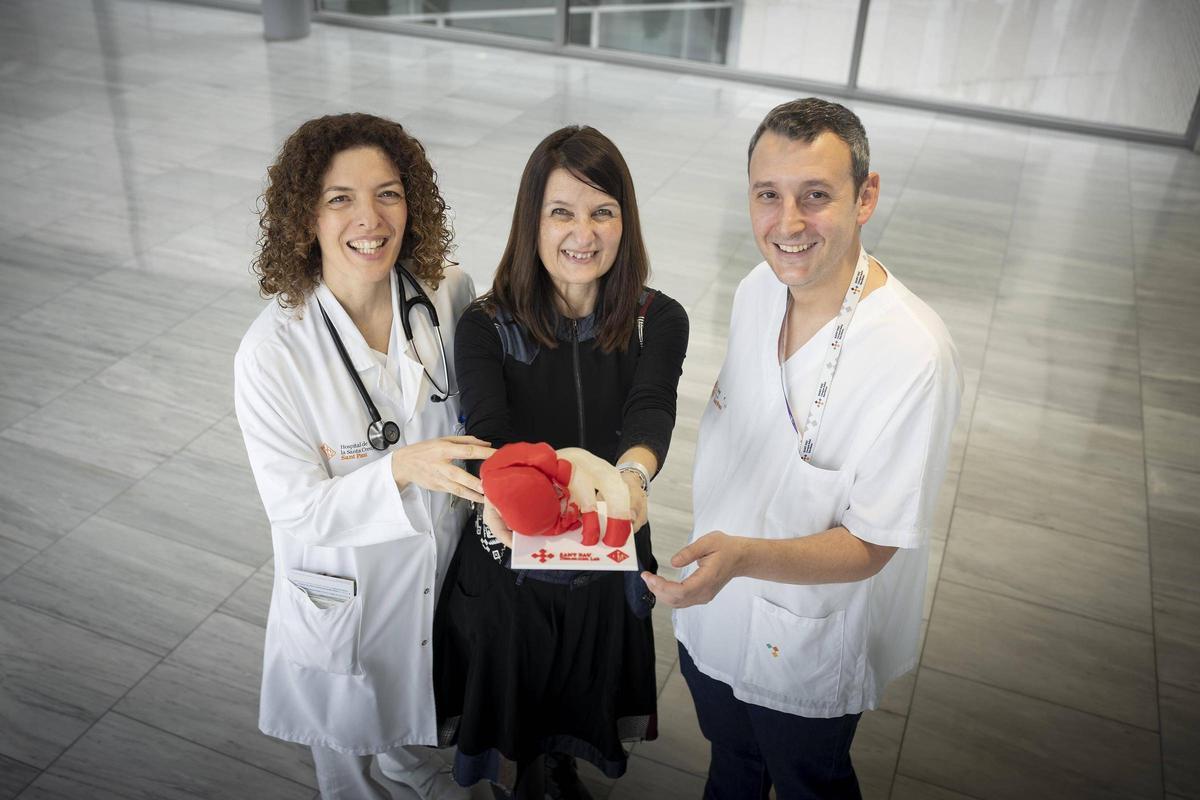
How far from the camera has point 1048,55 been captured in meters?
7.57

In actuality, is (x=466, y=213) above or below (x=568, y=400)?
below

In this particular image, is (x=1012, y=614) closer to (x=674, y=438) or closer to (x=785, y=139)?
(x=674, y=438)

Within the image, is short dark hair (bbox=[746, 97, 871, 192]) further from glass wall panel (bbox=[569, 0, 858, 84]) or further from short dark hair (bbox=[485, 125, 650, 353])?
glass wall panel (bbox=[569, 0, 858, 84])

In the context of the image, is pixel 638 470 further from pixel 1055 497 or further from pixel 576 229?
pixel 1055 497

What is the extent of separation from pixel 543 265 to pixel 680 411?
2241 millimetres

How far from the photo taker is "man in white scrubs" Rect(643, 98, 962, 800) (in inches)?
70.4

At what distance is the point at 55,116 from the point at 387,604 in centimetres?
622

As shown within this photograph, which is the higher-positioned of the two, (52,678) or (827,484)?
(827,484)

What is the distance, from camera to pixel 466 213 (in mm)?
5730

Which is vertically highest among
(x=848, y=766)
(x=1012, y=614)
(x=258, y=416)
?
(x=258, y=416)

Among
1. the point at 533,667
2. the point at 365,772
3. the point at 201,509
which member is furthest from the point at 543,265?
the point at 201,509

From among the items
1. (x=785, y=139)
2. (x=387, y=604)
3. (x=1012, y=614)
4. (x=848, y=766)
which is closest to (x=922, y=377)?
(x=785, y=139)

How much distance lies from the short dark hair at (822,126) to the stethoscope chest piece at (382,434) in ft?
3.10

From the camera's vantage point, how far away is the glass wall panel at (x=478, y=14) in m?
8.81
